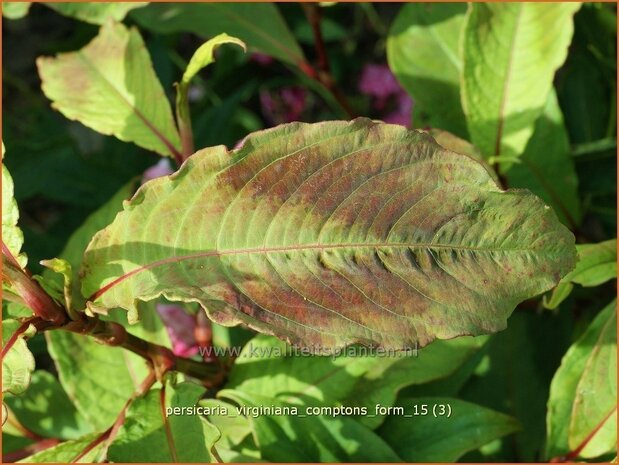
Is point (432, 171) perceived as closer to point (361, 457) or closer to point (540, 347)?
point (361, 457)

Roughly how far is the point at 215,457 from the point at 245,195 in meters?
0.26

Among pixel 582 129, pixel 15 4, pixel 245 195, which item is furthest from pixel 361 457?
pixel 15 4

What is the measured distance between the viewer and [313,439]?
3.04ft

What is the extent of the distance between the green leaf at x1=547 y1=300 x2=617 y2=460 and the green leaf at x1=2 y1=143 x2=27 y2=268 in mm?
665

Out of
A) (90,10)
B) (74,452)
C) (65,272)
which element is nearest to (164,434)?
(74,452)

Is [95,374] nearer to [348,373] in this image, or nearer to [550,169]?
[348,373]

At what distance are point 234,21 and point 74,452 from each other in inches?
29.6

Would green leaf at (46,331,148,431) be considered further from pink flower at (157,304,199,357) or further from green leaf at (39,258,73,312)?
green leaf at (39,258,73,312)

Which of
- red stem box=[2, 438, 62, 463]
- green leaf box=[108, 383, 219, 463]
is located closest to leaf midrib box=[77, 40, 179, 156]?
green leaf box=[108, 383, 219, 463]

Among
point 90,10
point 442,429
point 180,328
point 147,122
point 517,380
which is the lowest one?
point 517,380

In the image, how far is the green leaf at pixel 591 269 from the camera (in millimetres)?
856

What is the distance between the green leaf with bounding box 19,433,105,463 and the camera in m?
0.82

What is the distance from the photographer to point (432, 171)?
2.23 ft

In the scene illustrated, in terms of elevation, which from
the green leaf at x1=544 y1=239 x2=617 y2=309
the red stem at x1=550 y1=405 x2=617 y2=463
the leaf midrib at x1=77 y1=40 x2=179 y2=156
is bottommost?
the red stem at x1=550 y1=405 x2=617 y2=463
